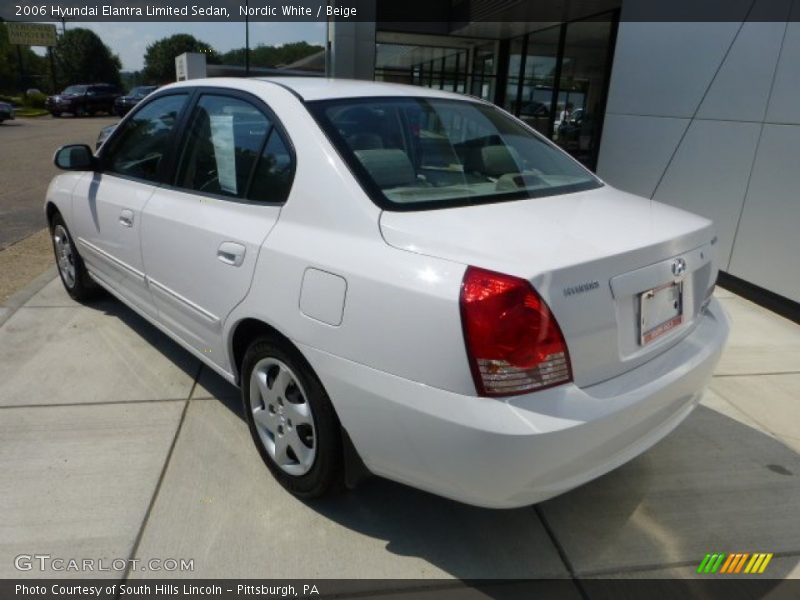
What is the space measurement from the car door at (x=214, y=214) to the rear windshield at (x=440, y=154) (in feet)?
0.96

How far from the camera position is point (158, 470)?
280 cm

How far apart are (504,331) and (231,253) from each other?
1326mm

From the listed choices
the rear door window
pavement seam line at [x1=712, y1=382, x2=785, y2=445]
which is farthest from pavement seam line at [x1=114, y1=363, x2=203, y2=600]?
pavement seam line at [x1=712, y1=382, x2=785, y2=445]

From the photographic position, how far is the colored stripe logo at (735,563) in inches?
92.1

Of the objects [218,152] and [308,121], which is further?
[218,152]

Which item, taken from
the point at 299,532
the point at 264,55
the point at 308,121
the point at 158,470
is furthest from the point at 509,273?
the point at 264,55

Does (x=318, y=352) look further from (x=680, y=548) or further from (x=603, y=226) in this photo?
(x=680, y=548)

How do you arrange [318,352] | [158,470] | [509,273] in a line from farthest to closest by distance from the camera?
1. [158,470]
2. [318,352]
3. [509,273]

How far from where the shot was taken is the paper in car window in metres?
2.83

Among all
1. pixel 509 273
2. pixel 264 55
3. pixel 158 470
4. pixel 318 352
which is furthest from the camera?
pixel 264 55

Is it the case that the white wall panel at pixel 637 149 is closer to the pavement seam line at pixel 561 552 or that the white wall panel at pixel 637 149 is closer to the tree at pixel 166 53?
the pavement seam line at pixel 561 552

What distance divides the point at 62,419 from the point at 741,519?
3.26m

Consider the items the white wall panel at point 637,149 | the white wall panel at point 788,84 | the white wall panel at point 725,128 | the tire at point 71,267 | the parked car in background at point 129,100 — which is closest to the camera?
the tire at point 71,267

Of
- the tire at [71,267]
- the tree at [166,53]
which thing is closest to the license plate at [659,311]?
the tire at [71,267]
